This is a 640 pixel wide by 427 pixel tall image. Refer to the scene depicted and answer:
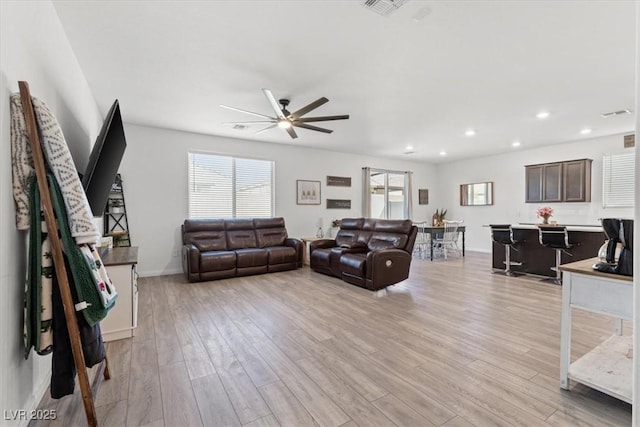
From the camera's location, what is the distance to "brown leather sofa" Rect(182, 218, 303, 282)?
4762mm

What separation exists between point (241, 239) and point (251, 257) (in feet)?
2.02

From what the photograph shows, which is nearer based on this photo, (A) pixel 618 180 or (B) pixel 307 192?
(A) pixel 618 180

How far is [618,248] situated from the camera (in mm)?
1801

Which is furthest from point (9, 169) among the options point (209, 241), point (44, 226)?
point (209, 241)

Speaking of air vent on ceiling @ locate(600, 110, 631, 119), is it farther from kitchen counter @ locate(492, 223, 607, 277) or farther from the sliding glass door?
the sliding glass door

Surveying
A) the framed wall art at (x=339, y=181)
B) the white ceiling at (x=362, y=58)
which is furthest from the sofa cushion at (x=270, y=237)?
the white ceiling at (x=362, y=58)

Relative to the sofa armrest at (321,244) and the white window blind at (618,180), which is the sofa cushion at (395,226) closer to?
the sofa armrest at (321,244)

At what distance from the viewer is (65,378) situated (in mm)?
1530

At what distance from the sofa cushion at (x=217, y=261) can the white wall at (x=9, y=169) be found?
2.73 m

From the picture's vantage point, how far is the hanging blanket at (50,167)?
1.43 metres

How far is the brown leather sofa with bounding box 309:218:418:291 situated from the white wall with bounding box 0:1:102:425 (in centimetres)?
338

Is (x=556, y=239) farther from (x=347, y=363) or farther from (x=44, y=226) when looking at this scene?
(x=44, y=226)

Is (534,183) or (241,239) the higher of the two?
(534,183)

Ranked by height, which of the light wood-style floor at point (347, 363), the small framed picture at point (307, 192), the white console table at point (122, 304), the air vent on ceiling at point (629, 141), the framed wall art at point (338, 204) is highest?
the air vent on ceiling at point (629, 141)
